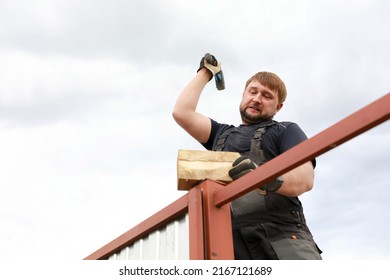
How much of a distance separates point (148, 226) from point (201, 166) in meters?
0.75

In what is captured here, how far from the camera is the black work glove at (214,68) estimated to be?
431cm

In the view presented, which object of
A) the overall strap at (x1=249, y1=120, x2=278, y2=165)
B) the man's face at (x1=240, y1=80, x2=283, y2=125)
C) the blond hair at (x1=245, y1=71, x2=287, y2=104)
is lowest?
the overall strap at (x1=249, y1=120, x2=278, y2=165)

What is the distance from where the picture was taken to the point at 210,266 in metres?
2.76

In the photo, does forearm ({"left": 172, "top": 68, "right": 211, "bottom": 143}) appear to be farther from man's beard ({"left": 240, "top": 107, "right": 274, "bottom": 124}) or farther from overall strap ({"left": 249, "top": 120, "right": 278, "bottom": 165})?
overall strap ({"left": 249, "top": 120, "right": 278, "bottom": 165})

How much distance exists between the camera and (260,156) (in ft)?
12.4

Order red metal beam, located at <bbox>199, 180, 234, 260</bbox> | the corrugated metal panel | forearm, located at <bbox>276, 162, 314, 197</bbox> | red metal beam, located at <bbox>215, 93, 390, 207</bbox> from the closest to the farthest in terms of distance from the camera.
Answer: red metal beam, located at <bbox>215, 93, 390, 207</bbox> → red metal beam, located at <bbox>199, 180, 234, 260</bbox> → the corrugated metal panel → forearm, located at <bbox>276, 162, 314, 197</bbox>

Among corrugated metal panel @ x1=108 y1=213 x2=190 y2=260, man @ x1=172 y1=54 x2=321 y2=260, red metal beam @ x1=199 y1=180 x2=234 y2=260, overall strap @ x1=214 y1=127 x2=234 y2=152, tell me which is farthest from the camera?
overall strap @ x1=214 y1=127 x2=234 y2=152

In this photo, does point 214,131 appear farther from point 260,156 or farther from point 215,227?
point 215,227

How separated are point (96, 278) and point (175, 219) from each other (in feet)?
1.99

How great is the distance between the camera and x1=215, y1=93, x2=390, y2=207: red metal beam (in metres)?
2.07

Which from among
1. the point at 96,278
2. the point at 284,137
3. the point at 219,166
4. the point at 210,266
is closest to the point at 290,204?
the point at 284,137

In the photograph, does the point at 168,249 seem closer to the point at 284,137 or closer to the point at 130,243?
the point at 130,243

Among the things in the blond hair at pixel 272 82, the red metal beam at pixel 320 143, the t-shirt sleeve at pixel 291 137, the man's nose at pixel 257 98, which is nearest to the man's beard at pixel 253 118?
the man's nose at pixel 257 98

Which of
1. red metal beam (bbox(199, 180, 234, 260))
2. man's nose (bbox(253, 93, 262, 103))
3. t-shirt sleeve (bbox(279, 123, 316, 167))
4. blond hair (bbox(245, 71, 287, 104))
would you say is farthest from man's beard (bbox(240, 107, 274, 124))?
red metal beam (bbox(199, 180, 234, 260))
